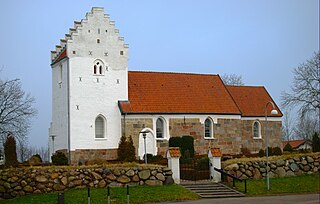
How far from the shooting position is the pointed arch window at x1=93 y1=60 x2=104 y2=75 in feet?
132

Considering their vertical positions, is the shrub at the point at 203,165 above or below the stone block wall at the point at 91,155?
below

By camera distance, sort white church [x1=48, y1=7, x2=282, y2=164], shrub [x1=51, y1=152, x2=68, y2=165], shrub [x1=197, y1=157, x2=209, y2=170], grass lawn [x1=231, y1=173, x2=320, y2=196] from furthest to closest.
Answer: white church [x1=48, y1=7, x2=282, y2=164] → shrub [x1=51, y1=152, x2=68, y2=165] → shrub [x1=197, y1=157, x2=209, y2=170] → grass lawn [x1=231, y1=173, x2=320, y2=196]

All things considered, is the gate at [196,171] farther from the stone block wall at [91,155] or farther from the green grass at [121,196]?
the stone block wall at [91,155]

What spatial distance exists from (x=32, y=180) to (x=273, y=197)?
11.2 meters

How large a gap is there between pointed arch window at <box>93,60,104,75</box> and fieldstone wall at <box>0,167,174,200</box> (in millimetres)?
15086

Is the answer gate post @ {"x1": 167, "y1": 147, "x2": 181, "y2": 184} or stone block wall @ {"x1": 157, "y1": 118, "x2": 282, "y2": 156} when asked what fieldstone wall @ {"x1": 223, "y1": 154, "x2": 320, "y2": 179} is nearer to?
gate post @ {"x1": 167, "y1": 147, "x2": 181, "y2": 184}

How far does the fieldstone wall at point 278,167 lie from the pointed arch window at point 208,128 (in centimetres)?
1376

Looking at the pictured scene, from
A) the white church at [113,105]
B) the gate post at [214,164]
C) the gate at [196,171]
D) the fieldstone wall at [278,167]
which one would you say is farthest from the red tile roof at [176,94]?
the fieldstone wall at [278,167]

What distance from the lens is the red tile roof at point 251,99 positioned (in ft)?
155

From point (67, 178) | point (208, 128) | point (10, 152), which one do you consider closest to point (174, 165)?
point (67, 178)

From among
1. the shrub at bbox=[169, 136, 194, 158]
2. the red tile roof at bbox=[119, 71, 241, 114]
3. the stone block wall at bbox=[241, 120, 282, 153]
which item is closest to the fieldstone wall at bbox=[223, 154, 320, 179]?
the shrub at bbox=[169, 136, 194, 158]

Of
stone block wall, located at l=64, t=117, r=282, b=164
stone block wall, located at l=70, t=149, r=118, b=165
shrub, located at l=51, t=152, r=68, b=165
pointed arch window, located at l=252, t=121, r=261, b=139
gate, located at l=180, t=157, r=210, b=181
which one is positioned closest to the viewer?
gate, located at l=180, t=157, r=210, b=181

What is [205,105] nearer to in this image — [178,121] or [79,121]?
[178,121]

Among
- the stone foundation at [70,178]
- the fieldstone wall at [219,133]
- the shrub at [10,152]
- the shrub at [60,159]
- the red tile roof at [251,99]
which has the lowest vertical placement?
the stone foundation at [70,178]
